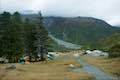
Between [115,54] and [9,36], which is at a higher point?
[9,36]

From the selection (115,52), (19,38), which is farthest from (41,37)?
(115,52)

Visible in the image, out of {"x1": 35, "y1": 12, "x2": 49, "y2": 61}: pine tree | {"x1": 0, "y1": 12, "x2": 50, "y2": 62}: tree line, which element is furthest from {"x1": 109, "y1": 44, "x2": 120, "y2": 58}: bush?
{"x1": 35, "y1": 12, "x2": 49, "y2": 61}: pine tree

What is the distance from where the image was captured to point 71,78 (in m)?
52.3

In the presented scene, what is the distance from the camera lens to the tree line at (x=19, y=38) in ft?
297

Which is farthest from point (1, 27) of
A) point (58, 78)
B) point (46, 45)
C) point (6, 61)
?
point (58, 78)

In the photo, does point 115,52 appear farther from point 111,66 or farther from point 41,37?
point 111,66

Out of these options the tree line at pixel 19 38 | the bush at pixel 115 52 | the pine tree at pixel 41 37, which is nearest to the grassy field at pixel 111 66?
the bush at pixel 115 52

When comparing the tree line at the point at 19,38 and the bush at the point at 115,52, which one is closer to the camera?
the tree line at the point at 19,38

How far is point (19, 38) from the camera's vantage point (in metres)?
94.2

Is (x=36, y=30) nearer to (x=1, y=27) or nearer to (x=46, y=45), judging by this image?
(x=46, y=45)

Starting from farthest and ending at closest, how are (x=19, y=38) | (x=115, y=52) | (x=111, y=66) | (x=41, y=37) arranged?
(x=115, y=52)
(x=41, y=37)
(x=19, y=38)
(x=111, y=66)

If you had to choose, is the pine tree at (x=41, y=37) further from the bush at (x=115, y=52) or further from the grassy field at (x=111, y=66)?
the bush at (x=115, y=52)

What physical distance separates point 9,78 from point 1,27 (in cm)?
4261

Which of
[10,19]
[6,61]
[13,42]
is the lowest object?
[6,61]
